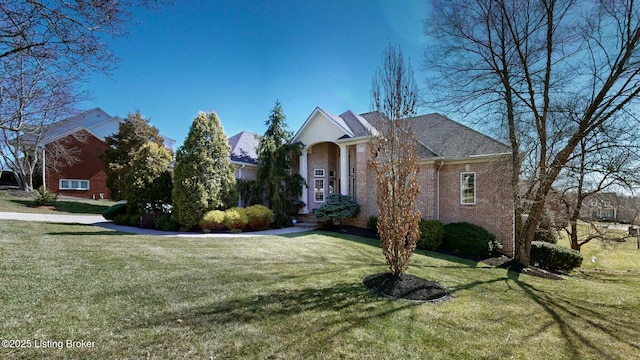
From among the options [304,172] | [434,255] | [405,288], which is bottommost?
[434,255]

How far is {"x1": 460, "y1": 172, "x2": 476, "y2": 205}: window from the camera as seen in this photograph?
12410 mm

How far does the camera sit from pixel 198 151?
12.0 metres

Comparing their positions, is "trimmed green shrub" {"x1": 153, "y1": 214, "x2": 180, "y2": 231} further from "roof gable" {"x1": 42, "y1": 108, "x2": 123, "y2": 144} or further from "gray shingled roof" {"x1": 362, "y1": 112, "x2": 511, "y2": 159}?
"roof gable" {"x1": 42, "y1": 108, "x2": 123, "y2": 144}

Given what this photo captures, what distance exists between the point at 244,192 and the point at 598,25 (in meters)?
15.7

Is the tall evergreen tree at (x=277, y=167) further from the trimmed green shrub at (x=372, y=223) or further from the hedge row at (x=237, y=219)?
the trimmed green shrub at (x=372, y=223)

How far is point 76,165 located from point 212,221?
21524 mm

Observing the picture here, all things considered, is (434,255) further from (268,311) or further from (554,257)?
(268,311)

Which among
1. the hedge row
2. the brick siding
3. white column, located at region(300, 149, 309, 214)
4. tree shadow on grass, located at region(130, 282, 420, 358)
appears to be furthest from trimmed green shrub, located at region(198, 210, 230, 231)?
the brick siding

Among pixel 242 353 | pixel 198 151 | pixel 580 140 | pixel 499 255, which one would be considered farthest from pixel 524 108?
pixel 198 151

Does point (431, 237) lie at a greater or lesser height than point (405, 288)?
lesser

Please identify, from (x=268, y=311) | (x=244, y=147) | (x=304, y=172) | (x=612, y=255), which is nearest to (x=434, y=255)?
(x=268, y=311)

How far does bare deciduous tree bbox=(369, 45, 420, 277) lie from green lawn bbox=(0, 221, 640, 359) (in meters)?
1.17

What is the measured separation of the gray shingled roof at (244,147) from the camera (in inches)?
634

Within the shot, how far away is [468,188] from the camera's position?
12.5 m
